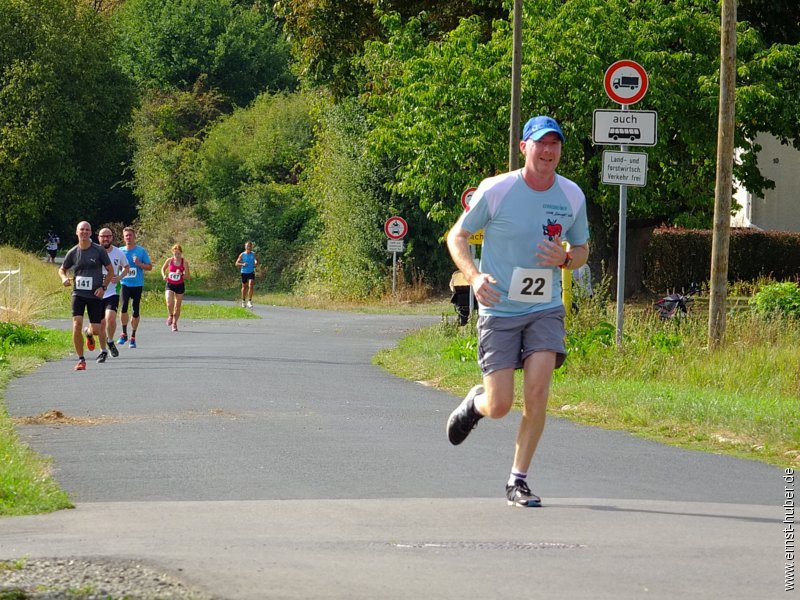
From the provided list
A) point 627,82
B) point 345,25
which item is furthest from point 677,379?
point 345,25

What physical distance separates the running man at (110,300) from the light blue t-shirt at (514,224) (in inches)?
529

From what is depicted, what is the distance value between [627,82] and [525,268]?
29.3 feet

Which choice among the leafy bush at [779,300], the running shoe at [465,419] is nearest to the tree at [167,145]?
the leafy bush at [779,300]

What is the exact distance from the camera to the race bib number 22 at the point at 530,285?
7711 millimetres

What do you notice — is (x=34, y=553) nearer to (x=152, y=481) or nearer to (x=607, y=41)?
(x=152, y=481)

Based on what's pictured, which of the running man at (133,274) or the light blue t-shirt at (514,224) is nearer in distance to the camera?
the light blue t-shirt at (514,224)

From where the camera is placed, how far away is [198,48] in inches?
3206

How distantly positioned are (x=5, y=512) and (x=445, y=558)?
288 centimetres

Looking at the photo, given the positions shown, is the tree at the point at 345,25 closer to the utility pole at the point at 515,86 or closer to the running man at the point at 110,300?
the utility pole at the point at 515,86

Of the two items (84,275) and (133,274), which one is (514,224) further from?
(133,274)

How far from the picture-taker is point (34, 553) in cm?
636

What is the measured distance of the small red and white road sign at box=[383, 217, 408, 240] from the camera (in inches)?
1763

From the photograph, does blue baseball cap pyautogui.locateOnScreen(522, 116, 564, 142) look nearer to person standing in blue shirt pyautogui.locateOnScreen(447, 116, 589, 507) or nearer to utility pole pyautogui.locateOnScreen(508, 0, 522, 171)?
person standing in blue shirt pyautogui.locateOnScreen(447, 116, 589, 507)

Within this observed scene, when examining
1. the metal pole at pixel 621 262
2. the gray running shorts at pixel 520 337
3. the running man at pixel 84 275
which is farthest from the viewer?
the running man at pixel 84 275
